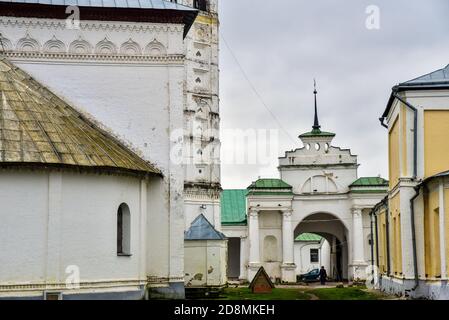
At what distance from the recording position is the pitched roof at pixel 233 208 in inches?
1934

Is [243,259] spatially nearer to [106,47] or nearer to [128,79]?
[128,79]

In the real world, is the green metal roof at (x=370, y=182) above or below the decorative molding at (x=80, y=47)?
below

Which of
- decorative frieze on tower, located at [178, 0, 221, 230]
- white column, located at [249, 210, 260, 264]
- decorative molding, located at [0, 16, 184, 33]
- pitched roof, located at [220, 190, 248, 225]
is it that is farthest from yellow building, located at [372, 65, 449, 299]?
pitched roof, located at [220, 190, 248, 225]

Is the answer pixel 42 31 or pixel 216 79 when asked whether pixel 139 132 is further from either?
pixel 216 79

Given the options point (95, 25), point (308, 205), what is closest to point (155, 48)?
point (95, 25)

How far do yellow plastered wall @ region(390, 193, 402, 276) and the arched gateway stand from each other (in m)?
15.3

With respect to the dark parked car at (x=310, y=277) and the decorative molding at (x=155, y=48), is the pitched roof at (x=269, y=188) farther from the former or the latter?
the decorative molding at (x=155, y=48)

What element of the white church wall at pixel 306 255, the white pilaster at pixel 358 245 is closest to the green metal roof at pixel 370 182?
the white pilaster at pixel 358 245

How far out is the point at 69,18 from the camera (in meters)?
22.5

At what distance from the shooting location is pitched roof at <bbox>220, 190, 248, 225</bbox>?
4912 cm

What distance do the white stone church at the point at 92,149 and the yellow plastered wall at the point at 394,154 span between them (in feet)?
22.6

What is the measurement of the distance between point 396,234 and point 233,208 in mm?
27484

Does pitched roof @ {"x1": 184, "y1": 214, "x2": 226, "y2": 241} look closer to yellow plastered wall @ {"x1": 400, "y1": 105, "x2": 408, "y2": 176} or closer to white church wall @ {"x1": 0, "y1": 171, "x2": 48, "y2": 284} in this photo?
yellow plastered wall @ {"x1": 400, "y1": 105, "x2": 408, "y2": 176}
